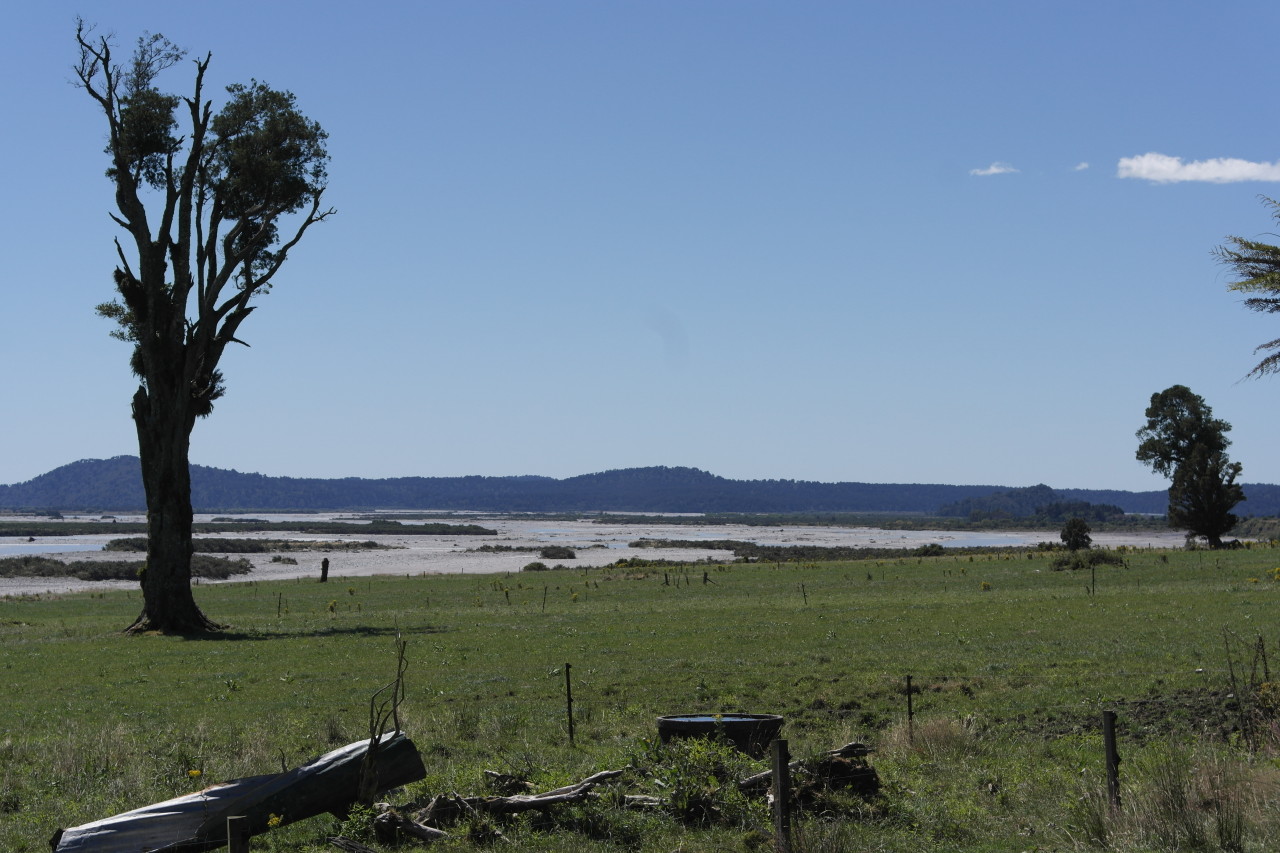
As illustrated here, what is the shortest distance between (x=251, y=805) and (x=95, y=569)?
85767 millimetres

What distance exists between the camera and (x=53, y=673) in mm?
27734

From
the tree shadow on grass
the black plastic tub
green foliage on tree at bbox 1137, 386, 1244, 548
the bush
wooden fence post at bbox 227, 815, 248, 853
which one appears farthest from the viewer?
green foliage on tree at bbox 1137, 386, 1244, 548

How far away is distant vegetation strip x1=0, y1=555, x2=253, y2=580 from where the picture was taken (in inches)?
3278

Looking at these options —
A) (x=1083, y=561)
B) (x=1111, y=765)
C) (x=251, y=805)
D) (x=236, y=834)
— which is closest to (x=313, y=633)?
(x=251, y=805)

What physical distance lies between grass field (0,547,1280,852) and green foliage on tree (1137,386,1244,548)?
39124mm

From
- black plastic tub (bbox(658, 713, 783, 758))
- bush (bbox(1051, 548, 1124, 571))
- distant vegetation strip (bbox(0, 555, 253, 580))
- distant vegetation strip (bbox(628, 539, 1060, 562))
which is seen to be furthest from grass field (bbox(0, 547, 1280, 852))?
distant vegetation strip (bbox(628, 539, 1060, 562))

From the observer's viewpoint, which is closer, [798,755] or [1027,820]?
[1027,820]

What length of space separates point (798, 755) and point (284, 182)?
36.2 metres

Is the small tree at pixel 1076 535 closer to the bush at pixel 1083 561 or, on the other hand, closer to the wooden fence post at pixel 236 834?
the bush at pixel 1083 561

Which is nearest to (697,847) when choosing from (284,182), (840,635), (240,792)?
(240,792)

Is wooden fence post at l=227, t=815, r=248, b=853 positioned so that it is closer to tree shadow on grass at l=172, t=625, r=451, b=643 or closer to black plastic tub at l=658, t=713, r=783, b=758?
black plastic tub at l=658, t=713, r=783, b=758

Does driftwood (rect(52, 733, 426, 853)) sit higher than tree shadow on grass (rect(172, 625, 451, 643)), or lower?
higher

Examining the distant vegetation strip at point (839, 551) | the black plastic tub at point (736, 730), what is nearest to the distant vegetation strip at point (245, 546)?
the distant vegetation strip at point (839, 551)

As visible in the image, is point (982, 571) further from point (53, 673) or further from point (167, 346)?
point (53, 673)
